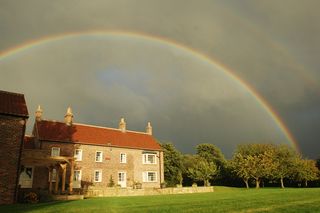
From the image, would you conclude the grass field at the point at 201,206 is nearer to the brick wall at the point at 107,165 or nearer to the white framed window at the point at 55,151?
the white framed window at the point at 55,151

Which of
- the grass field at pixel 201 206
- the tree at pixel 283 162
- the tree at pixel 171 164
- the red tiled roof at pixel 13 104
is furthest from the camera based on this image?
the tree at pixel 171 164

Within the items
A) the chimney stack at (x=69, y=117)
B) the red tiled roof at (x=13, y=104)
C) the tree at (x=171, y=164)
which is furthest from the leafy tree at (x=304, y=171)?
the red tiled roof at (x=13, y=104)

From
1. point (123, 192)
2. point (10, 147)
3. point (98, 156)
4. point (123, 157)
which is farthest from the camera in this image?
point (123, 157)

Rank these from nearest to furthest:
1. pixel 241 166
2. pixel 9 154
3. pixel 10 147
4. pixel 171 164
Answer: pixel 9 154
pixel 10 147
pixel 241 166
pixel 171 164

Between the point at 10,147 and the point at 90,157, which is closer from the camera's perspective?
the point at 10,147

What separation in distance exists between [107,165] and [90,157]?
3.00 m

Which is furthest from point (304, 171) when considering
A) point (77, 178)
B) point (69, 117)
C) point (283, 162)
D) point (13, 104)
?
point (13, 104)

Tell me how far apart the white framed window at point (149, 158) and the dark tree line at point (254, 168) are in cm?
891

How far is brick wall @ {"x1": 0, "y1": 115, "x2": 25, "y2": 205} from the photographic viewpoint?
22.6 m

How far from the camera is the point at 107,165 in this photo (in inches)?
1754

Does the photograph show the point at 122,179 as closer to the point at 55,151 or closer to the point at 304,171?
the point at 55,151

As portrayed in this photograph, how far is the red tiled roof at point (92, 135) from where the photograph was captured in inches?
1635

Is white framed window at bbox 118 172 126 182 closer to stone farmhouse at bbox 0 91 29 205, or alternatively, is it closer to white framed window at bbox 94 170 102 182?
white framed window at bbox 94 170 102 182

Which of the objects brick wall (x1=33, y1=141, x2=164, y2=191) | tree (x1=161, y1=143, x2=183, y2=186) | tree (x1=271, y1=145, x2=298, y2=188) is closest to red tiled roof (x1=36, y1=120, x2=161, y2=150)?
brick wall (x1=33, y1=141, x2=164, y2=191)
